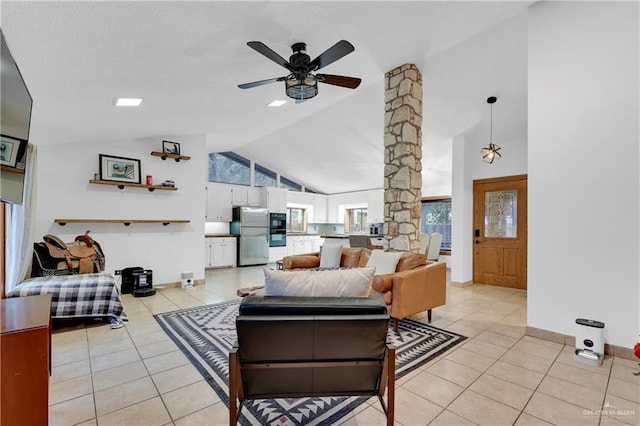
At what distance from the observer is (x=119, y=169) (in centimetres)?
479

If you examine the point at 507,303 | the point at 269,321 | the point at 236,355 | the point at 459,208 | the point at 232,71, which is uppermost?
the point at 232,71

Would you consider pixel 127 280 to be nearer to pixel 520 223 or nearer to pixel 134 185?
pixel 134 185

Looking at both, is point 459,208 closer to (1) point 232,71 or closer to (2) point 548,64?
(2) point 548,64

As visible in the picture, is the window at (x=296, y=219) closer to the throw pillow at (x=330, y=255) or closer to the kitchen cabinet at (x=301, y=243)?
the kitchen cabinet at (x=301, y=243)

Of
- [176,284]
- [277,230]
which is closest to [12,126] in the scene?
[176,284]

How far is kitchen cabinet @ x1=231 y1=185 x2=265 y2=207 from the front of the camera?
8.18 m

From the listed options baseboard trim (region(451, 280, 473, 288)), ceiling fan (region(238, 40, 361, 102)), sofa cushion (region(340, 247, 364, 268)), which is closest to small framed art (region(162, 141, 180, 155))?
ceiling fan (region(238, 40, 361, 102))

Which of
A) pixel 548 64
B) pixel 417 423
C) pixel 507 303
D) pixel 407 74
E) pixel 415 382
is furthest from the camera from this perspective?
pixel 507 303

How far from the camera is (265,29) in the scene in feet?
8.36

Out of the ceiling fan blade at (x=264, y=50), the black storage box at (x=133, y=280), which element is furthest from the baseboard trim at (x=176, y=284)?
the ceiling fan blade at (x=264, y=50)

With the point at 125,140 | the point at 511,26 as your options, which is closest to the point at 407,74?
the point at 511,26

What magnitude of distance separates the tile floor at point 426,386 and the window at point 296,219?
6464 millimetres

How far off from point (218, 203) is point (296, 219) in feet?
8.94

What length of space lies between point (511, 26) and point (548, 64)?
2.24 ft
